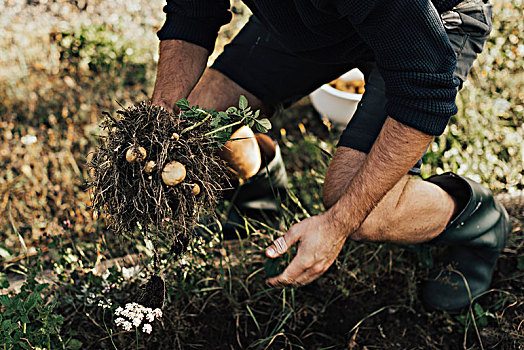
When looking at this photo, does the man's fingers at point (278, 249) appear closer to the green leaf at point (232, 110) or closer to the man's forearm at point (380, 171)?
the man's forearm at point (380, 171)

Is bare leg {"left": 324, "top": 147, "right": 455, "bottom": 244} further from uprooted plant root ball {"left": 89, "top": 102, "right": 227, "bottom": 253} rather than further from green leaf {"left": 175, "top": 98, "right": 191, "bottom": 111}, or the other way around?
green leaf {"left": 175, "top": 98, "right": 191, "bottom": 111}

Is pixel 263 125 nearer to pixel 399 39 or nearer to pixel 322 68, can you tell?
pixel 399 39

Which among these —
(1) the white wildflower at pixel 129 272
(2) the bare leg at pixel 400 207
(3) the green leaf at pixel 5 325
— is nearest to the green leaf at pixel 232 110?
(2) the bare leg at pixel 400 207

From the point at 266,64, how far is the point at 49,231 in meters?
1.38

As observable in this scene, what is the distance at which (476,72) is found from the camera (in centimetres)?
288

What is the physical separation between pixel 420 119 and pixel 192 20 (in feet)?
3.32

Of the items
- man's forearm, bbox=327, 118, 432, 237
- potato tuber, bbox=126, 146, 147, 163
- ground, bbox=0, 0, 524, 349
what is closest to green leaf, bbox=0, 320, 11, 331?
ground, bbox=0, 0, 524, 349

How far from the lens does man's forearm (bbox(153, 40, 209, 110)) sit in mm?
1780

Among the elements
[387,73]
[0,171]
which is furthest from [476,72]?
[0,171]

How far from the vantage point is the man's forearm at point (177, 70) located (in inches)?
70.1

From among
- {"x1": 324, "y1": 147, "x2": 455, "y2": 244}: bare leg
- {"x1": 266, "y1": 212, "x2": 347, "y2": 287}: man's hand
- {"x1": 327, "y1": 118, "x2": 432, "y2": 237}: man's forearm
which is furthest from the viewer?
{"x1": 324, "y1": 147, "x2": 455, "y2": 244}: bare leg

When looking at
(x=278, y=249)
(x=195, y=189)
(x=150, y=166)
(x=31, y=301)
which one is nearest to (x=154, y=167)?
(x=150, y=166)

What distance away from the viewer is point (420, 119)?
Result: 4.55 ft

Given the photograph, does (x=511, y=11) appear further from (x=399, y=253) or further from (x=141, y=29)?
(x=141, y=29)
